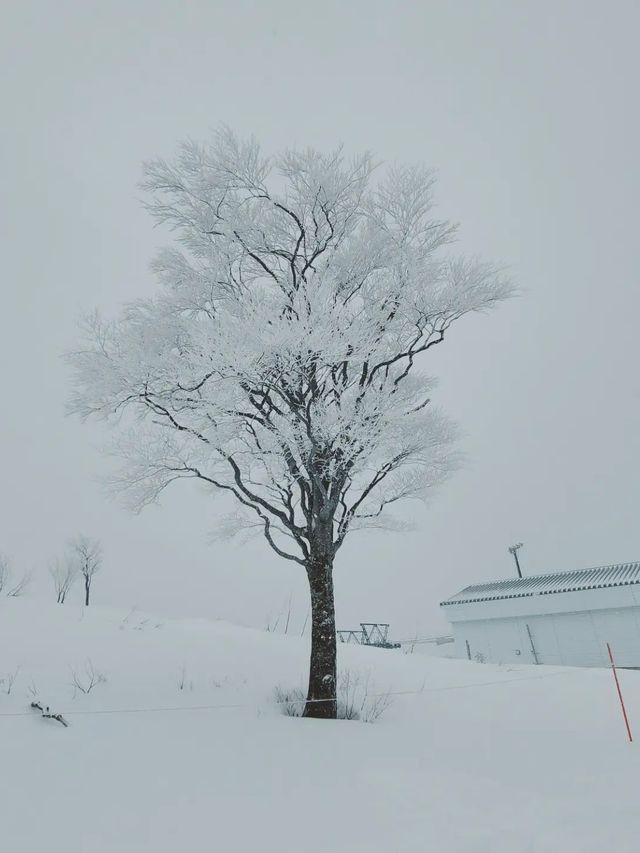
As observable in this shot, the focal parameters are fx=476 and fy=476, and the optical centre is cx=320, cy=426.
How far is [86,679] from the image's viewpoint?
6934 millimetres

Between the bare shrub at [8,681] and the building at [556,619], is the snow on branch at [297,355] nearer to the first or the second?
the bare shrub at [8,681]

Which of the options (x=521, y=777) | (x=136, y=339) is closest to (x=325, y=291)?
(x=136, y=339)

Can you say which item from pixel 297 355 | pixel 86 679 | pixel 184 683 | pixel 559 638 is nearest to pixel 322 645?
pixel 184 683

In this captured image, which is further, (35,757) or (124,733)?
(124,733)

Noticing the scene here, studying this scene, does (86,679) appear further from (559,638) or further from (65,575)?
(65,575)

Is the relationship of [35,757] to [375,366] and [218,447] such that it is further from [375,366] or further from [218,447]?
[375,366]

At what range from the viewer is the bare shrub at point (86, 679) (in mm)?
6359

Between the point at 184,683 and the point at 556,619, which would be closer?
the point at 184,683

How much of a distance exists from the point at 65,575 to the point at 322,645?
84.7 ft

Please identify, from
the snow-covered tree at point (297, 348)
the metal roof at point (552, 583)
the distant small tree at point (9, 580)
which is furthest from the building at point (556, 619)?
the distant small tree at point (9, 580)

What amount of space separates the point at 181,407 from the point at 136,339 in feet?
5.06

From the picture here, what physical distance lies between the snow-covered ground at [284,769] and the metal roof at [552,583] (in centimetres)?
1356

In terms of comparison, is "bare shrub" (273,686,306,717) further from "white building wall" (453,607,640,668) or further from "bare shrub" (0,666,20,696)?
"white building wall" (453,607,640,668)

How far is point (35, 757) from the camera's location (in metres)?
3.86
